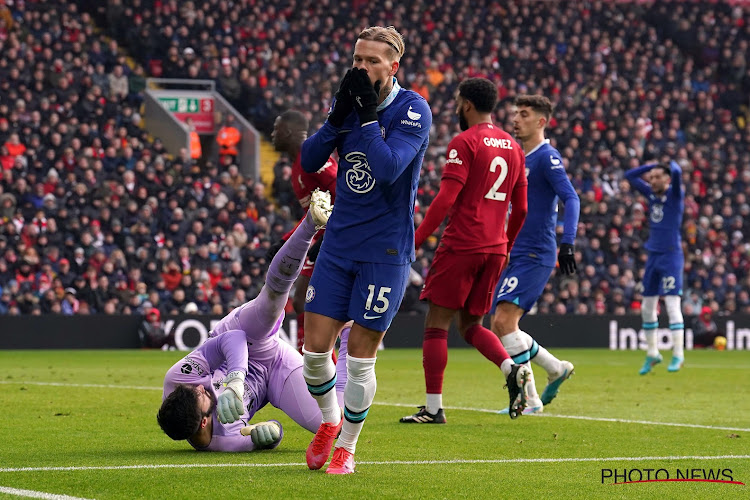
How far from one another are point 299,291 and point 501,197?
2400 mm

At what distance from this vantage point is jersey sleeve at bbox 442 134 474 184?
8797 millimetres

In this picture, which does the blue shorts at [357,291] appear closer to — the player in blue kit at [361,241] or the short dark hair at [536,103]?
the player in blue kit at [361,241]

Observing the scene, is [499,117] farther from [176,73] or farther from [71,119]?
[71,119]

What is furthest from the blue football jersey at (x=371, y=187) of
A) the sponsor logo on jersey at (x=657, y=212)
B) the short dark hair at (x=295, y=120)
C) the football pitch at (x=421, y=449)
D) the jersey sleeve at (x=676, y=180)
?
the sponsor logo on jersey at (x=657, y=212)

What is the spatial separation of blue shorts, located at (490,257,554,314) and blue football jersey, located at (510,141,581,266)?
0.07 meters

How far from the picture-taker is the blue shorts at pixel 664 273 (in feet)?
54.1

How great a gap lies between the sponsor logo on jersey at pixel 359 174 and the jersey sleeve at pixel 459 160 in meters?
2.66

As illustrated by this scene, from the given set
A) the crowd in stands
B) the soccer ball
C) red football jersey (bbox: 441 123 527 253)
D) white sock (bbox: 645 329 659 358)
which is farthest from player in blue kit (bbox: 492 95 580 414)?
the soccer ball

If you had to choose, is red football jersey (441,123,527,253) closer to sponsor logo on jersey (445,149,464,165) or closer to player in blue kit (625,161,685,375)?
sponsor logo on jersey (445,149,464,165)

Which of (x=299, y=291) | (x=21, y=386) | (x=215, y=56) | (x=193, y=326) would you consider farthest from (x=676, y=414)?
(x=215, y=56)

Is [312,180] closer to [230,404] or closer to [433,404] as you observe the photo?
[433,404]

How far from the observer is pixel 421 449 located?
732cm

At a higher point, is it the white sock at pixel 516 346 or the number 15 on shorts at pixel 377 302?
the number 15 on shorts at pixel 377 302

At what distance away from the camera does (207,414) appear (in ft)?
22.4
